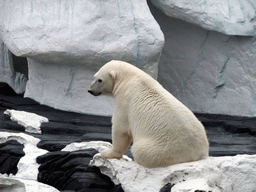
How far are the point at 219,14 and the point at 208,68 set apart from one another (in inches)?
41.8

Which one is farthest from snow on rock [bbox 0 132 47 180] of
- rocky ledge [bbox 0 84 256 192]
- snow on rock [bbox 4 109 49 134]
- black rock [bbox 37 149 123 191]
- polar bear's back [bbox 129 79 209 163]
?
polar bear's back [bbox 129 79 209 163]

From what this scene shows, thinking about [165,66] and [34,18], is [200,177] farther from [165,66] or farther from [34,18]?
[165,66]

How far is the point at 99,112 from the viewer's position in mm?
8539

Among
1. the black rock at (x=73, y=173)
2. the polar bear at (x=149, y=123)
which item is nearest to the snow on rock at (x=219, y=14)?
the black rock at (x=73, y=173)

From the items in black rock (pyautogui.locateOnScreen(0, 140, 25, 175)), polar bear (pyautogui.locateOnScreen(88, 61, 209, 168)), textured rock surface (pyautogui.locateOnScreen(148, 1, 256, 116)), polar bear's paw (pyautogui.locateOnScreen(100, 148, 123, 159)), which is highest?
polar bear (pyautogui.locateOnScreen(88, 61, 209, 168))

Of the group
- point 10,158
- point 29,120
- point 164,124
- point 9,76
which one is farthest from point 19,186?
point 9,76

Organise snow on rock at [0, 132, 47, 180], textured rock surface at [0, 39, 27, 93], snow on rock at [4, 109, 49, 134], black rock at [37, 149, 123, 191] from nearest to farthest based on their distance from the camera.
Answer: black rock at [37, 149, 123, 191]
snow on rock at [0, 132, 47, 180]
snow on rock at [4, 109, 49, 134]
textured rock surface at [0, 39, 27, 93]

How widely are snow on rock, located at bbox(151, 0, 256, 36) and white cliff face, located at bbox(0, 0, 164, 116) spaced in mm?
687

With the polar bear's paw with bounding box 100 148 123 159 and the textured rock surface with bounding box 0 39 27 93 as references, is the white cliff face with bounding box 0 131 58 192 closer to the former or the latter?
the polar bear's paw with bounding box 100 148 123 159

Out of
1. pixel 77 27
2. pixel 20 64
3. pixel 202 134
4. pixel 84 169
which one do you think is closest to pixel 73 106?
pixel 77 27

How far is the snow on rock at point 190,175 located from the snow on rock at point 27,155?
1.26 meters

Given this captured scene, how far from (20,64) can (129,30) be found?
157 inches

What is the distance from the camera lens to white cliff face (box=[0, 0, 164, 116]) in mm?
8164

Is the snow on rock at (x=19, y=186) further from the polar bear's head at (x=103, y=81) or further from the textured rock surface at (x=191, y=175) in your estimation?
the polar bear's head at (x=103, y=81)
